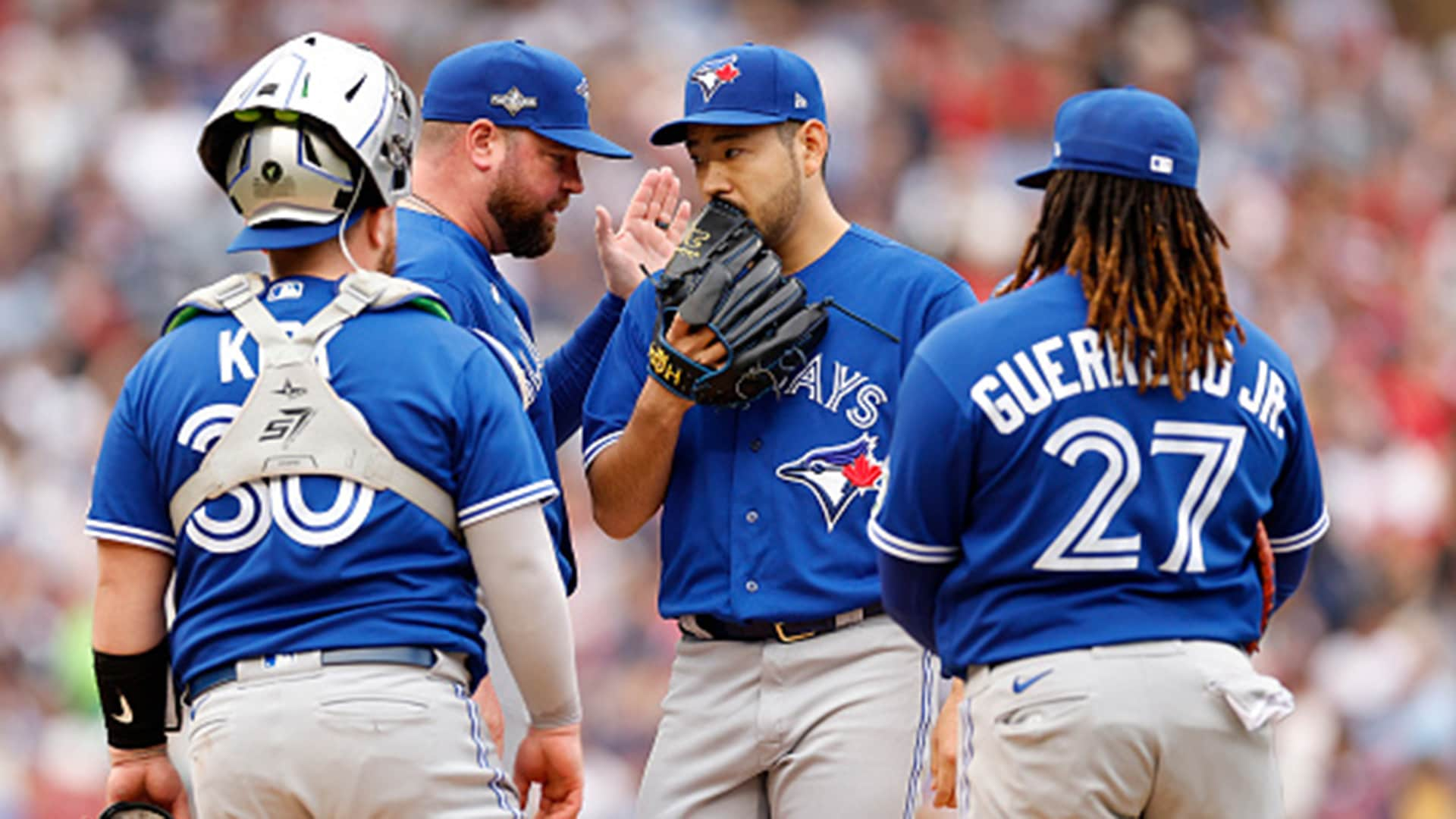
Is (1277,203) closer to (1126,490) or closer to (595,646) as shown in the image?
(595,646)

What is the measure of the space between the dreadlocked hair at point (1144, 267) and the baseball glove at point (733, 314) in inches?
32.0

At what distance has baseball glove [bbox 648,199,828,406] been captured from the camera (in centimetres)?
430

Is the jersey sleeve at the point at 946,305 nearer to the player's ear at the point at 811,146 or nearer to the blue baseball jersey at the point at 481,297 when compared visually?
the player's ear at the point at 811,146

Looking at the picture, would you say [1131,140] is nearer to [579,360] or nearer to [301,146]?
[301,146]

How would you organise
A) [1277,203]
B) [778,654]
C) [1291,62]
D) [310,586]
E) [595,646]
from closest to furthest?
1. [310,586]
2. [778,654]
3. [595,646]
4. [1277,203]
5. [1291,62]

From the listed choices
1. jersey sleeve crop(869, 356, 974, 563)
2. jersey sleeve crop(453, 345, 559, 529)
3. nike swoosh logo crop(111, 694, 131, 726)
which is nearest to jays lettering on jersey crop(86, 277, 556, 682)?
jersey sleeve crop(453, 345, 559, 529)

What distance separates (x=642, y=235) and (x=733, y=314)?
35.7 inches

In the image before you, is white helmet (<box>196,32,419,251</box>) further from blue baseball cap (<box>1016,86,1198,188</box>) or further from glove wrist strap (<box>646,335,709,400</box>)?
blue baseball cap (<box>1016,86,1198,188</box>)

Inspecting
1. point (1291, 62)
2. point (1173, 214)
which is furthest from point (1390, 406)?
point (1173, 214)

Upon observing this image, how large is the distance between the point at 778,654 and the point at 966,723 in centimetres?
97

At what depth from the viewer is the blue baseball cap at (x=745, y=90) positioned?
177 inches

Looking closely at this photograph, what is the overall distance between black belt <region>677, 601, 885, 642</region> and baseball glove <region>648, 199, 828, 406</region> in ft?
1.69

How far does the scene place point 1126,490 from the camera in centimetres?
340

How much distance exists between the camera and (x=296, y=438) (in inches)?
133
